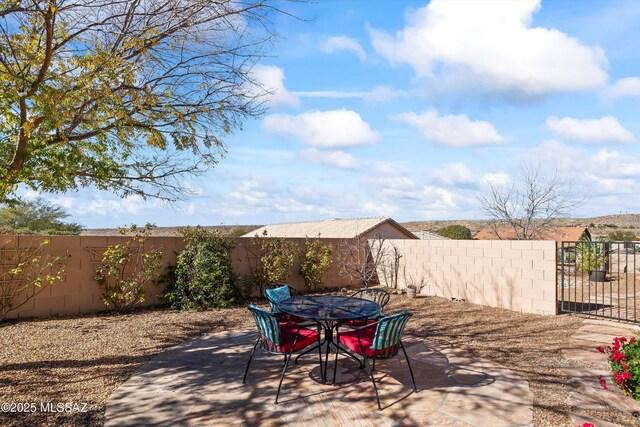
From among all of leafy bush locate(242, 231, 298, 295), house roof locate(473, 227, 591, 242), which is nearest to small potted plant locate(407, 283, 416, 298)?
leafy bush locate(242, 231, 298, 295)

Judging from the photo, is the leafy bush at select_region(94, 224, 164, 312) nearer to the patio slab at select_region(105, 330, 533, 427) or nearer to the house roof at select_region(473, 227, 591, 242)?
the patio slab at select_region(105, 330, 533, 427)

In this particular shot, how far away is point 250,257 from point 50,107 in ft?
19.8

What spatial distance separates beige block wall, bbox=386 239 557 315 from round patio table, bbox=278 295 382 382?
15.4 feet

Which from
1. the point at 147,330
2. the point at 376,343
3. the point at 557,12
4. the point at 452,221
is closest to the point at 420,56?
the point at 557,12

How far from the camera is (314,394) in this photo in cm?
371

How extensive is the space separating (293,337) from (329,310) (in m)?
0.49

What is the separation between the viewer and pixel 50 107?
442cm

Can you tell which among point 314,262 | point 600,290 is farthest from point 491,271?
point 600,290

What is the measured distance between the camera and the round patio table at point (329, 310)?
4.00 meters

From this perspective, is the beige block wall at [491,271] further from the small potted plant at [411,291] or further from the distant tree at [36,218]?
the distant tree at [36,218]

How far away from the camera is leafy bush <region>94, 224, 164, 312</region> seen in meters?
7.67

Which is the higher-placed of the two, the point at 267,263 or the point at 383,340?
the point at 267,263

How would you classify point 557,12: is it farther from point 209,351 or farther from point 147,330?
point 147,330

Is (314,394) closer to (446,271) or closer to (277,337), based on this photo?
(277,337)
